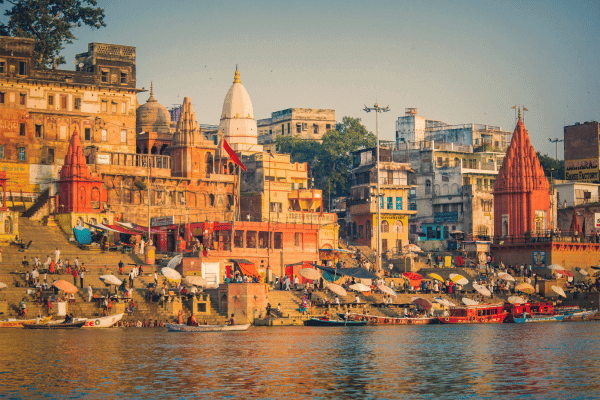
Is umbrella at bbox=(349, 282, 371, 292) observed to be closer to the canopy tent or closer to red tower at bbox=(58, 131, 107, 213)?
the canopy tent

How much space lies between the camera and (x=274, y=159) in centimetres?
7350

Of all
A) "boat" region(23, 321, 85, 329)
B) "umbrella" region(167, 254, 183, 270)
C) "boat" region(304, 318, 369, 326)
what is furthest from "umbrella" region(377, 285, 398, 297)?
"boat" region(23, 321, 85, 329)

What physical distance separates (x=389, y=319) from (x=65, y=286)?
18078mm

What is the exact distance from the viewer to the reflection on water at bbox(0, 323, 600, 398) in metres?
27.9

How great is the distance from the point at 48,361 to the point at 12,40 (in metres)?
39.4

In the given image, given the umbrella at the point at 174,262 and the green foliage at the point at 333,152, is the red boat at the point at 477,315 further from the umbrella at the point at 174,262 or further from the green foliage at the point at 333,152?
the green foliage at the point at 333,152

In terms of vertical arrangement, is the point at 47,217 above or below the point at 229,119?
below

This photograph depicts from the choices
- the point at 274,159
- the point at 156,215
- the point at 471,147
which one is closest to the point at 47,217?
the point at 156,215

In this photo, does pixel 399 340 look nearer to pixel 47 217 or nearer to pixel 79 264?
pixel 79 264

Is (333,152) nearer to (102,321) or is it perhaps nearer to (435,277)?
(435,277)

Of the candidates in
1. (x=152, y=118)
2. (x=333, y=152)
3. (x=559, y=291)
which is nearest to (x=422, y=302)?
(x=559, y=291)

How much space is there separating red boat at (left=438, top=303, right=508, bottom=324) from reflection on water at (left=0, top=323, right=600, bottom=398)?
30.0 feet

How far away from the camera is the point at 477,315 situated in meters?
57.6

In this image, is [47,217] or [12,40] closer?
[47,217]
